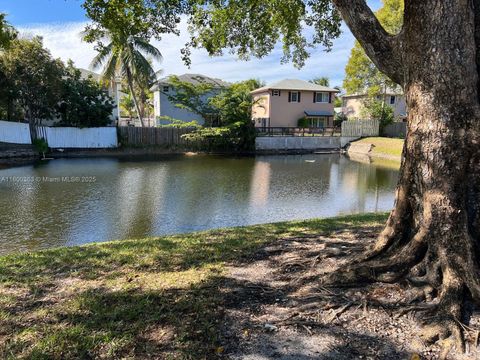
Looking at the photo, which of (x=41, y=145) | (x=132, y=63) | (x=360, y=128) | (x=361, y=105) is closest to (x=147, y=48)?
(x=132, y=63)

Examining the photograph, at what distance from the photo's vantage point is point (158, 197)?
1346cm

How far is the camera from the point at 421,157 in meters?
3.48

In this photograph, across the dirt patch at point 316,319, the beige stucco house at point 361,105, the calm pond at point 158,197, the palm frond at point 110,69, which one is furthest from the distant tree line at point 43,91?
the beige stucco house at point 361,105

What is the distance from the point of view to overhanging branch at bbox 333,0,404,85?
381cm

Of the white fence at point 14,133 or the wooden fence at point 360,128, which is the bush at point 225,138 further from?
the white fence at point 14,133

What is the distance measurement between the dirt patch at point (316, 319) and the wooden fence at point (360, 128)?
33.5 m

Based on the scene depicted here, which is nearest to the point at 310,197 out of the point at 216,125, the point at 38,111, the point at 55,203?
the point at 55,203

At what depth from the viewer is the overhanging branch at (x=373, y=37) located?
150 inches

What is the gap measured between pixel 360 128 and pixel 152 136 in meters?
20.0

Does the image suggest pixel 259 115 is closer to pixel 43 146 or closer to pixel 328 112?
pixel 328 112

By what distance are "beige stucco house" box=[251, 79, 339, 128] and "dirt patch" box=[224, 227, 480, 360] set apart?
36925 millimetres

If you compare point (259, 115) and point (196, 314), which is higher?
point (259, 115)

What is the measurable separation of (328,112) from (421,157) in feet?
130

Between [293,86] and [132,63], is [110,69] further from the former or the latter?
[293,86]
